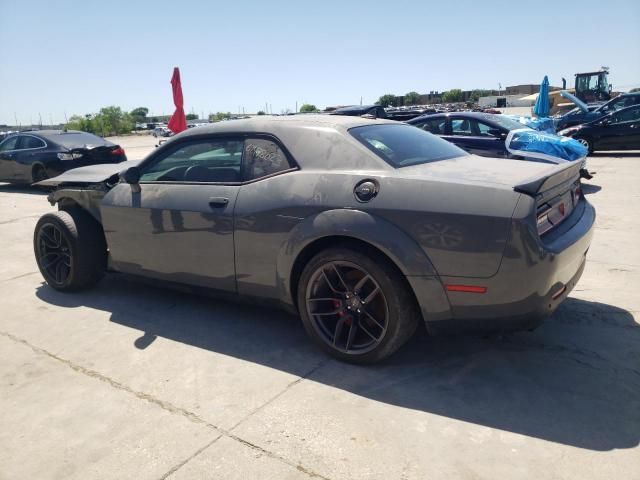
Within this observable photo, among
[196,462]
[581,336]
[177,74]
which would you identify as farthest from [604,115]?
[196,462]

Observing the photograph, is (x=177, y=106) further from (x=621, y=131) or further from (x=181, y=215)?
(x=621, y=131)

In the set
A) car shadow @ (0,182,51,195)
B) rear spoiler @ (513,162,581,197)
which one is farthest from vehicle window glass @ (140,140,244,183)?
car shadow @ (0,182,51,195)

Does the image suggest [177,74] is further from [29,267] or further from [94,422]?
[94,422]

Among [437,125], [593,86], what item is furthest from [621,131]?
[593,86]

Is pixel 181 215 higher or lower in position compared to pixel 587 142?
higher

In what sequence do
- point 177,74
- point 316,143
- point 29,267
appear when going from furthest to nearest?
point 177,74 < point 29,267 < point 316,143

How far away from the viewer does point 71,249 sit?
4.45 metres

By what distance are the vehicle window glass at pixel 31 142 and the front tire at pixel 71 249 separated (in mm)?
7921

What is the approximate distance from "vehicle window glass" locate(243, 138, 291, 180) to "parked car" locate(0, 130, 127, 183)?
8.85 meters

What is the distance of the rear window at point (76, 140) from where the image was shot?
11.4 m

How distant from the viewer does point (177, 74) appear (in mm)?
10789

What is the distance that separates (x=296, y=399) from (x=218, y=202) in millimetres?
1450

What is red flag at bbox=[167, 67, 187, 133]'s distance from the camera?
10.5 metres

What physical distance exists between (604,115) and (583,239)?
Answer: 1349 cm
